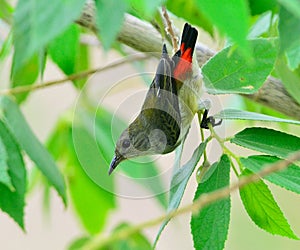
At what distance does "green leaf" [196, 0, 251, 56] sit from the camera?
526 mm

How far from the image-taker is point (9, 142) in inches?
40.1

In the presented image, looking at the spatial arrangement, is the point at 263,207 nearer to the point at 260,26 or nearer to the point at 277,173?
the point at 277,173

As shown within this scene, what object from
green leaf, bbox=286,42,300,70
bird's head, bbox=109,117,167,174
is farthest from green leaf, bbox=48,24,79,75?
green leaf, bbox=286,42,300,70

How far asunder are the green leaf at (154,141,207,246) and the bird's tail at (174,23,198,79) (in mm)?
181

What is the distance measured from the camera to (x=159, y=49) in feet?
3.83

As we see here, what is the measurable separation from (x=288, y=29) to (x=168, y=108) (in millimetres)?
497

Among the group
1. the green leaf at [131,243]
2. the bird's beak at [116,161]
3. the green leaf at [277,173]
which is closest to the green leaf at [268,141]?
the green leaf at [277,173]

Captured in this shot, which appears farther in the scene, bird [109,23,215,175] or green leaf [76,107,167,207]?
green leaf [76,107,167,207]

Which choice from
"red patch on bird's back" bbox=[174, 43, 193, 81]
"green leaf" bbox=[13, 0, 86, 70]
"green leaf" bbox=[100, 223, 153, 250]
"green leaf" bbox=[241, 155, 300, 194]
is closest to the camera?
"green leaf" bbox=[13, 0, 86, 70]

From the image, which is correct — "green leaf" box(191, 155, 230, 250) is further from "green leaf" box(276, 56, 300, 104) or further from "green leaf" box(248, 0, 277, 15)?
"green leaf" box(248, 0, 277, 15)

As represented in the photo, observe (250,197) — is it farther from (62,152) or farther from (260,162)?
(62,152)

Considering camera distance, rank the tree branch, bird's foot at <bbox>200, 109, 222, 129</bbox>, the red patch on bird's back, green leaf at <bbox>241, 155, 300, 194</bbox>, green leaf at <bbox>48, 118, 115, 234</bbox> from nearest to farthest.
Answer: green leaf at <bbox>241, 155, 300, 194</bbox>
bird's foot at <bbox>200, 109, 222, 129</bbox>
the red patch on bird's back
the tree branch
green leaf at <bbox>48, 118, 115, 234</bbox>

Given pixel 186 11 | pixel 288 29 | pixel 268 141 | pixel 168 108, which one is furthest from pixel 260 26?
pixel 288 29

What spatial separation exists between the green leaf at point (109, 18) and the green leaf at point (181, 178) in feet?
1.09
